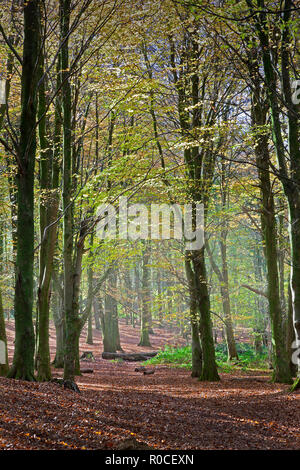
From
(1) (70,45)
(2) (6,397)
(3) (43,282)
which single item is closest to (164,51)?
(1) (70,45)

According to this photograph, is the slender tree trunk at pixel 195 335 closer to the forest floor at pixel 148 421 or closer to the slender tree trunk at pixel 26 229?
the forest floor at pixel 148 421

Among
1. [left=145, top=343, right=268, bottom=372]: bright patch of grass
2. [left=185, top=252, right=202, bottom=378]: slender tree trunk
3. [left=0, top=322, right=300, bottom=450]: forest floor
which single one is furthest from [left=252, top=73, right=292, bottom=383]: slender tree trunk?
[left=145, top=343, right=268, bottom=372]: bright patch of grass

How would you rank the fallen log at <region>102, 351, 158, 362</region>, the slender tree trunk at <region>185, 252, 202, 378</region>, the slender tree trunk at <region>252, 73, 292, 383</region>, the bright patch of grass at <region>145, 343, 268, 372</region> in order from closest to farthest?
the slender tree trunk at <region>252, 73, 292, 383</region>, the slender tree trunk at <region>185, 252, 202, 378</region>, the bright patch of grass at <region>145, 343, 268, 372</region>, the fallen log at <region>102, 351, 158, 362</region>

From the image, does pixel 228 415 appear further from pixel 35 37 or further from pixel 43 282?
pixel 35 37

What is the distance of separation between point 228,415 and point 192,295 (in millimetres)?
7171

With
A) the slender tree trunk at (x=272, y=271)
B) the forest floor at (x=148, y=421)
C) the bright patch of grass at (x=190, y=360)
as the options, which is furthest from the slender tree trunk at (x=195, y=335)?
the forest floor at (x=148, y=421)

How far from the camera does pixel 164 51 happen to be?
12234mm

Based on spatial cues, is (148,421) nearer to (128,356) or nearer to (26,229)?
(26,229)

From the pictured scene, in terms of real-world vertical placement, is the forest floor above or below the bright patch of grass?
above

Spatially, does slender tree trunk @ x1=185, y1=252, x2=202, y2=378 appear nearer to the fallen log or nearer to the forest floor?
→ the forest floor

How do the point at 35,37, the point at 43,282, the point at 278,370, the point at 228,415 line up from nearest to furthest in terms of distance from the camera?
the point at 228,415 < the point at 35,37 < the point at 43,282 < the point at 278,370

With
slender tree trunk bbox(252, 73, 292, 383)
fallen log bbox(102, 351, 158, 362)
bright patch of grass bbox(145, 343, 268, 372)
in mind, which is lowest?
fallen log bbox(102, 351, 158, 362)

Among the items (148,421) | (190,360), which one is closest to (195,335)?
(190,360)

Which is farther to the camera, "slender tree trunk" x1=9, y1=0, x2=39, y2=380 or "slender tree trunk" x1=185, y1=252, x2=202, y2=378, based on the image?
"slender tree trunk" x1=185, y1=252, x2=202, y2=378
